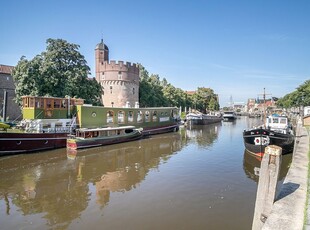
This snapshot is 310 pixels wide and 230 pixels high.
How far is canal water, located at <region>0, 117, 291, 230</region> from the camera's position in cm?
868

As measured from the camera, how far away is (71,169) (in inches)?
615

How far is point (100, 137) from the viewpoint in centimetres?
2350

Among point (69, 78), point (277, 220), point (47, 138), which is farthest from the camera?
point (69, 78)

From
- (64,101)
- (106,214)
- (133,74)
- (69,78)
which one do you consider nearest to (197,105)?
(133,74)

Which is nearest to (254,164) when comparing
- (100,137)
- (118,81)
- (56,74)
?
(100,137)

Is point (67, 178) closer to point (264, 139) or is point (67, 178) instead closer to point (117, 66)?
point (264, 139)

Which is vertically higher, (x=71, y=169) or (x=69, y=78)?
(x=69, y=78)

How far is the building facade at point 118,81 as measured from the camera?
51.6 meters

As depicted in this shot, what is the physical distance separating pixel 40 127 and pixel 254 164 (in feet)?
57.6

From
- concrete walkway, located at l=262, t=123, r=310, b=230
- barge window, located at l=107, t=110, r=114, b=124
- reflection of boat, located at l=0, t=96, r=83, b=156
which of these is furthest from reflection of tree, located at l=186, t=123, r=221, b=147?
concrete walkway, located at l=262, t=123, r=310, b=230

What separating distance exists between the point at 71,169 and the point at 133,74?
39.5 m

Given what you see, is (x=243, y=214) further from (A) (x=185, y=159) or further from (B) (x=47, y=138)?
(B) (x=47, y=138)

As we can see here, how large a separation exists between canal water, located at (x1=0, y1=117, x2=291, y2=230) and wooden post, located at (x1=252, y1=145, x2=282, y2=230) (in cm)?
85

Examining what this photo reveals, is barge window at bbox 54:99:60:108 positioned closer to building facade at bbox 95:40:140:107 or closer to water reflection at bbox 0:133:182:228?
water reflection at bbox 0:133:182:228
